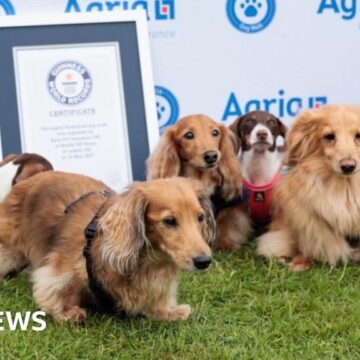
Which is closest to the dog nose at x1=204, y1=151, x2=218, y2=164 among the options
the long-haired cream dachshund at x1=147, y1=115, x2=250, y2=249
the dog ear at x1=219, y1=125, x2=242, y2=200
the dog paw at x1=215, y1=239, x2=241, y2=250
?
the long-haired cream dachshund at x1=147, y1=115, x2=250, y2=249

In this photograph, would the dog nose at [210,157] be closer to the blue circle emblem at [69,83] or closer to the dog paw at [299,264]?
the dog paw at [299,264]

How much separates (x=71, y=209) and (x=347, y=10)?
2807mm

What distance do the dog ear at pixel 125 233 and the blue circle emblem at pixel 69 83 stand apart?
1.98m

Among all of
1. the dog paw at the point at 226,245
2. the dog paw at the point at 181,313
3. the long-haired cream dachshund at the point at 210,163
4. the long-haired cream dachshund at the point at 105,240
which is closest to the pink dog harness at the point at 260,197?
the long-haired cream dachshund at the point at 210,163

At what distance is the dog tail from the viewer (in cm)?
348

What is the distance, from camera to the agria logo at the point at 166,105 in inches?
178

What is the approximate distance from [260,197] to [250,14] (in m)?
1.38

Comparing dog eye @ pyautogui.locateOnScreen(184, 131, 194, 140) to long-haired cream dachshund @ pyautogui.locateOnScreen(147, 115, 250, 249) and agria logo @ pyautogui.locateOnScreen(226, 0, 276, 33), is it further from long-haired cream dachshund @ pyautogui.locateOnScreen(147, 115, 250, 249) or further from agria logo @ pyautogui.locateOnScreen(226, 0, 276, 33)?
agria logo @ pyautogui.locateOnScreen(226, 0, 276, 33)

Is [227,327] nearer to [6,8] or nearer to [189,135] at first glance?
[189,135]

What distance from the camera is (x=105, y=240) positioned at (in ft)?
7.91

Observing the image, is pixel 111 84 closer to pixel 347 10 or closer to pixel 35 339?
pixel 347 10

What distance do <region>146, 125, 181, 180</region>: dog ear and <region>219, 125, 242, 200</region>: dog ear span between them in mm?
265

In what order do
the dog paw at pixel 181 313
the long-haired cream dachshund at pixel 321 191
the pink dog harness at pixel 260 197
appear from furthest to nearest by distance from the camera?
the pink dog harness at pixel 260 197, the long-haired cream dachshund at pixel 321 191, the dog paw at pixel 181 313

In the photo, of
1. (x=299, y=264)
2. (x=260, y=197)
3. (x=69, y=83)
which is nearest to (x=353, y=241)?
(x=299, y=264)
